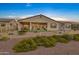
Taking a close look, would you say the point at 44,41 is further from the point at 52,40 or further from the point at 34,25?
the point at 34,25

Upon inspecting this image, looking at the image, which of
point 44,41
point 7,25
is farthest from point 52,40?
point 7,25

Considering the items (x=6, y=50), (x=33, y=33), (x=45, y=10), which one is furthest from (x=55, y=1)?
(x=6, y=50)

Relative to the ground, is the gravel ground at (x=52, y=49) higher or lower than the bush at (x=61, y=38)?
lower

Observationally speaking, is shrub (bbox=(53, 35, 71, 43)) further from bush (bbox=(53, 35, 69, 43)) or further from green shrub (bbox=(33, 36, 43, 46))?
green shrub (bbox=(33, 36, 43, 46))

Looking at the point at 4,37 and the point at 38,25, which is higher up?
the point at 38,25

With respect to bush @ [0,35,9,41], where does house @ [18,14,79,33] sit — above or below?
above

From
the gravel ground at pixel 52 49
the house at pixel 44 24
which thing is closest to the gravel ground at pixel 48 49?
the gravel ground at pixel 52 49

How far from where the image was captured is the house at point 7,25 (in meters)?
3.87

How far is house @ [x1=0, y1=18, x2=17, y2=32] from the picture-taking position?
12.7 ft

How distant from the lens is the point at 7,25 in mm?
3879

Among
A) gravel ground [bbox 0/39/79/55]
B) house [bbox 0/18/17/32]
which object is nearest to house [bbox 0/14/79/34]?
house [bbox 0/18/17/32]

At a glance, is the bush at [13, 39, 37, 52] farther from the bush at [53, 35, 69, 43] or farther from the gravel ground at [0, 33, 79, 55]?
the bush at [53, 35, 69, 43]

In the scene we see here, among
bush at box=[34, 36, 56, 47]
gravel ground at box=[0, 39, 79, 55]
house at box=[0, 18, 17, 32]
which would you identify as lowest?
gravel ground at box=[0, 39, 79, 55]

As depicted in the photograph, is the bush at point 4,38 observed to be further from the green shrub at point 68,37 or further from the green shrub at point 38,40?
the green shrub at point 68,37
